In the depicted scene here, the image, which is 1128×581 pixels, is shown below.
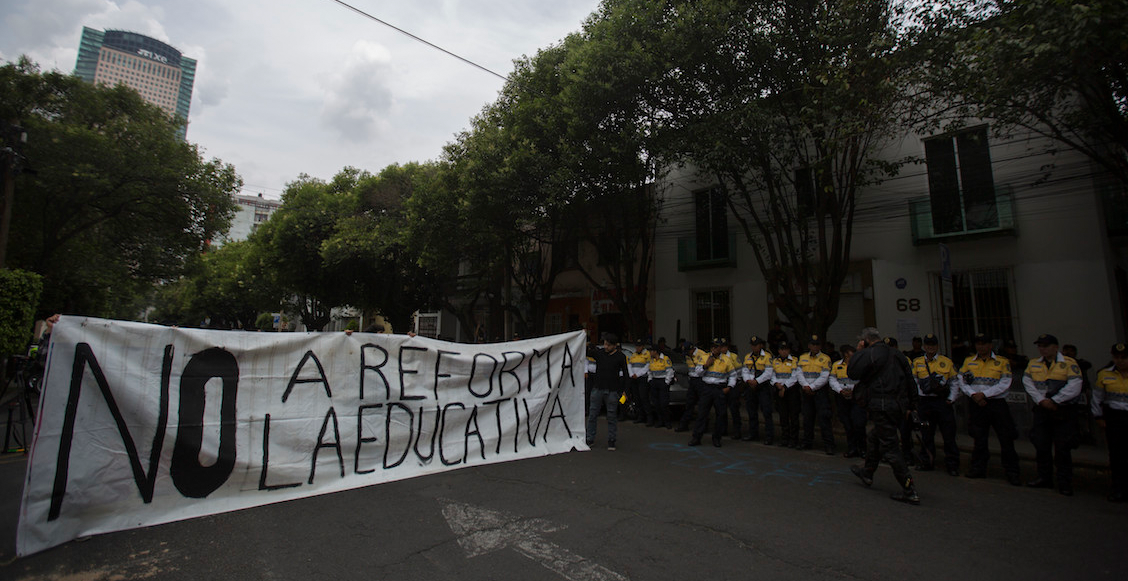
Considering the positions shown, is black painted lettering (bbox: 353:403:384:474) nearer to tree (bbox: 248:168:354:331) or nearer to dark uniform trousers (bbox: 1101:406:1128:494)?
dark uniform trousers (bbox: 1101:406:1128:494)

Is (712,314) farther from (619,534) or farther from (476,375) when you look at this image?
(619,534)

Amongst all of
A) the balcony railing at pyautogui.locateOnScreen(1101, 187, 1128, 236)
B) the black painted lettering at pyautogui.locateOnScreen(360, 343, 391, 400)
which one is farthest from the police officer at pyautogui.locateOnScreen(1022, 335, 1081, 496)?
the balcony railing at pyautogui.locateOnScreen(1101, 187, 1128, 236)

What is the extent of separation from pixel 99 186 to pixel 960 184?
22.5 m

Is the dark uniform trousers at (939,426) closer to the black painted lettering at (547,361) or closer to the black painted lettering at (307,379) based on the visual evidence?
the black painted lettering at (547,361)

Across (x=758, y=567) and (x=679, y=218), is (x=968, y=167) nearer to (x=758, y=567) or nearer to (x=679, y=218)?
(x=679, y=218)

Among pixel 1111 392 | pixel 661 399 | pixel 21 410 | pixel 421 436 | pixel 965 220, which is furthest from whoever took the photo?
pixel 965 220

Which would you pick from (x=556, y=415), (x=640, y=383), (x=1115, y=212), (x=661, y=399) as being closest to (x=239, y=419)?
(x=556, y=415)

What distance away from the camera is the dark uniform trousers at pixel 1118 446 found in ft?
18.5

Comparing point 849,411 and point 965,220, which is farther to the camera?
point 965,220

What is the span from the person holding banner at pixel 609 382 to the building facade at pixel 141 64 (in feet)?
453

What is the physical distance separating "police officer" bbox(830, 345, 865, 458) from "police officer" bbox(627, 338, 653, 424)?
3.45m

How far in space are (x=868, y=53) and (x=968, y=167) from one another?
19.9ft

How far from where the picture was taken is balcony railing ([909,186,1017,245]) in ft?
40.8

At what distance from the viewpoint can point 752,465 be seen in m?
7.13
